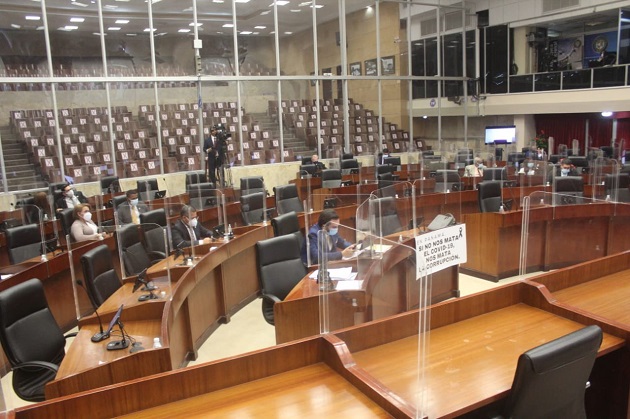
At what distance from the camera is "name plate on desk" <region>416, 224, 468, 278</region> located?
2.21m

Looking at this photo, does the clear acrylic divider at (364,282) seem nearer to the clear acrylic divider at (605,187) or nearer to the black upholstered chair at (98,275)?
the black upholstered chair at (98,275)

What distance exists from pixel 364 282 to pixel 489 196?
12.7 feet

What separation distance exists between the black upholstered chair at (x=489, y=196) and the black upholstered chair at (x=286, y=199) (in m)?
2.36

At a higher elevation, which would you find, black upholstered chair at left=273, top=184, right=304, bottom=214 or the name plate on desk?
the name plate on desk

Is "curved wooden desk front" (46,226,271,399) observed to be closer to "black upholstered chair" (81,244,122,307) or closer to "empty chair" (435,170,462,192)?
"black upholstered chair" (81,244,122,307)

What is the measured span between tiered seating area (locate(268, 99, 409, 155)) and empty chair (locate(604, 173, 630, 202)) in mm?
6504

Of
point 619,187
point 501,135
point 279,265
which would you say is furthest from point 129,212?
point 501,135

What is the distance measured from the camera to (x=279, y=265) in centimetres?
417

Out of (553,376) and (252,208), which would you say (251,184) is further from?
(553,376)

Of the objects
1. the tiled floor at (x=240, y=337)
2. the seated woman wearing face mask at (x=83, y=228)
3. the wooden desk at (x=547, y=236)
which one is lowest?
the tiled floor at (x=240, y=337)

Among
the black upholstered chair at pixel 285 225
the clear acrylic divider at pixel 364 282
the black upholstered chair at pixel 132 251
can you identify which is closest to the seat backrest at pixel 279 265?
the clear acrylic divider at pixel 364 282

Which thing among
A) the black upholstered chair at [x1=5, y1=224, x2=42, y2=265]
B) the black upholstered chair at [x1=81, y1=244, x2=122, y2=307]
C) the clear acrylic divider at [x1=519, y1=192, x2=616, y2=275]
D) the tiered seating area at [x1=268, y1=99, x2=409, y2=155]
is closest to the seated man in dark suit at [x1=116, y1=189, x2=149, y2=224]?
the black upholstered chair at [x1=5, y1=224, x2=42, y2=265]

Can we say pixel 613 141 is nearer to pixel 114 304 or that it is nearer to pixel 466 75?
pixel 466 75

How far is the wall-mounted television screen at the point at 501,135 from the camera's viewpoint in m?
14.6
